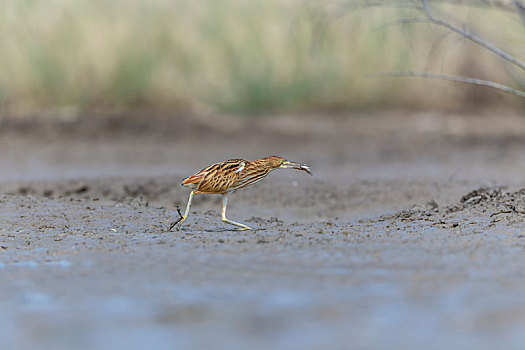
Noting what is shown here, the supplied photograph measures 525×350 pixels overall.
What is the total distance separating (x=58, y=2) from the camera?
12977 millimetres

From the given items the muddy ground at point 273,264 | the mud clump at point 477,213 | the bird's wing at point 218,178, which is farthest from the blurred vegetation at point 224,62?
the bird's wing at point 218,178

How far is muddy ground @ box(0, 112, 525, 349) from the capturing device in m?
3.06

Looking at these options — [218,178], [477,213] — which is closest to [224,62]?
[477,213]

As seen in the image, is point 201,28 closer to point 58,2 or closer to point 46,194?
point 58,2

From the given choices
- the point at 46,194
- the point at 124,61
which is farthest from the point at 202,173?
the point at 124,61

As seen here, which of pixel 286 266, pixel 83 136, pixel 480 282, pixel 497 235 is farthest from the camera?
pixel 83 136

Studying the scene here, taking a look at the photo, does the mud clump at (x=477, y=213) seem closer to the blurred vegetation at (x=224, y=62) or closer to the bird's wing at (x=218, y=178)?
the bird's wing at (x=218, y=178)

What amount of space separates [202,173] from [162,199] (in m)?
2.65

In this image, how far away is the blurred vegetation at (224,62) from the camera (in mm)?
11945

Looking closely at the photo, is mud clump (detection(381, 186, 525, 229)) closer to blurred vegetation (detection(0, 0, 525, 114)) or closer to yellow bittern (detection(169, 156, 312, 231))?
yellow bittern (detection(169, 156, 312, 231))

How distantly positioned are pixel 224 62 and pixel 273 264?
847 centimetres

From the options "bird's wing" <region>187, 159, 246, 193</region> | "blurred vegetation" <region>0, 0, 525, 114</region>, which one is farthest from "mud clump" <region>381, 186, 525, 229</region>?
"blurred vegetation" <region>0, 0, 525, 114</region>

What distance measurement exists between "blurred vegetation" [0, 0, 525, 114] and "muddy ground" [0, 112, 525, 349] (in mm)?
3029

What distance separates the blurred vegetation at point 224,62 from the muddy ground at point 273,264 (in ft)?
9.94
